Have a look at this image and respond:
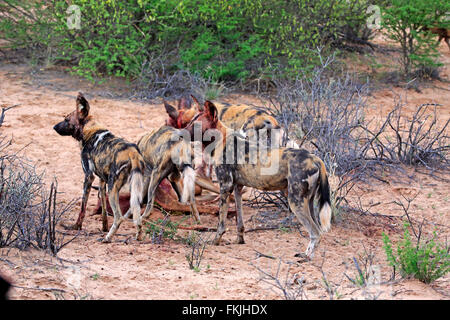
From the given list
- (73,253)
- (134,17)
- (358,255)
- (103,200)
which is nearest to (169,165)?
(103,200)

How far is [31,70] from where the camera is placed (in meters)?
11.1

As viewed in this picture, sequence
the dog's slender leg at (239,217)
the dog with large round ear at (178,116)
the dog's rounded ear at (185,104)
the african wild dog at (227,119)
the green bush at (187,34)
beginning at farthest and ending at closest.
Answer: the green bush at (187,34)
the dog's rounded ear at (185,104)
the african wild dog at (227,119)
the dog with large round ear at (178,116)
the dog's slender leg at (239,217)

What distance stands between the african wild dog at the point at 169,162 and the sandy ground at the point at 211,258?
0.32 m

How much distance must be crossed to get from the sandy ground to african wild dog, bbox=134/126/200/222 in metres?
0.32

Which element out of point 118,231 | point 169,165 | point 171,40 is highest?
point 171,40

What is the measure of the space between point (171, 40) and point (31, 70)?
2.64 metres

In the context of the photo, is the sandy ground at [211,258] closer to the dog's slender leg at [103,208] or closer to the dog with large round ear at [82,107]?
the dog's slender leg at [103,208]

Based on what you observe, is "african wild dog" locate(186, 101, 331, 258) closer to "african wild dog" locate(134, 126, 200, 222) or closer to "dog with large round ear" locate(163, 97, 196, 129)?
"african wild dog" locate(134, 126, 200, 222)

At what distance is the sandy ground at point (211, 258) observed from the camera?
4.14m

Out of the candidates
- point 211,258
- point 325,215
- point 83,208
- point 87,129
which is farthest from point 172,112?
point 325,215

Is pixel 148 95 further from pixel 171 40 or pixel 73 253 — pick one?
pixel 73 253

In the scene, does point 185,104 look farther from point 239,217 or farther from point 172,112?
point 239,217

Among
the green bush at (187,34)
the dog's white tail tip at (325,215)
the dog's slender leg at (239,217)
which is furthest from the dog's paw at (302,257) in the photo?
the green bush at (187,34)

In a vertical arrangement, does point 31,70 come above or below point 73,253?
above
